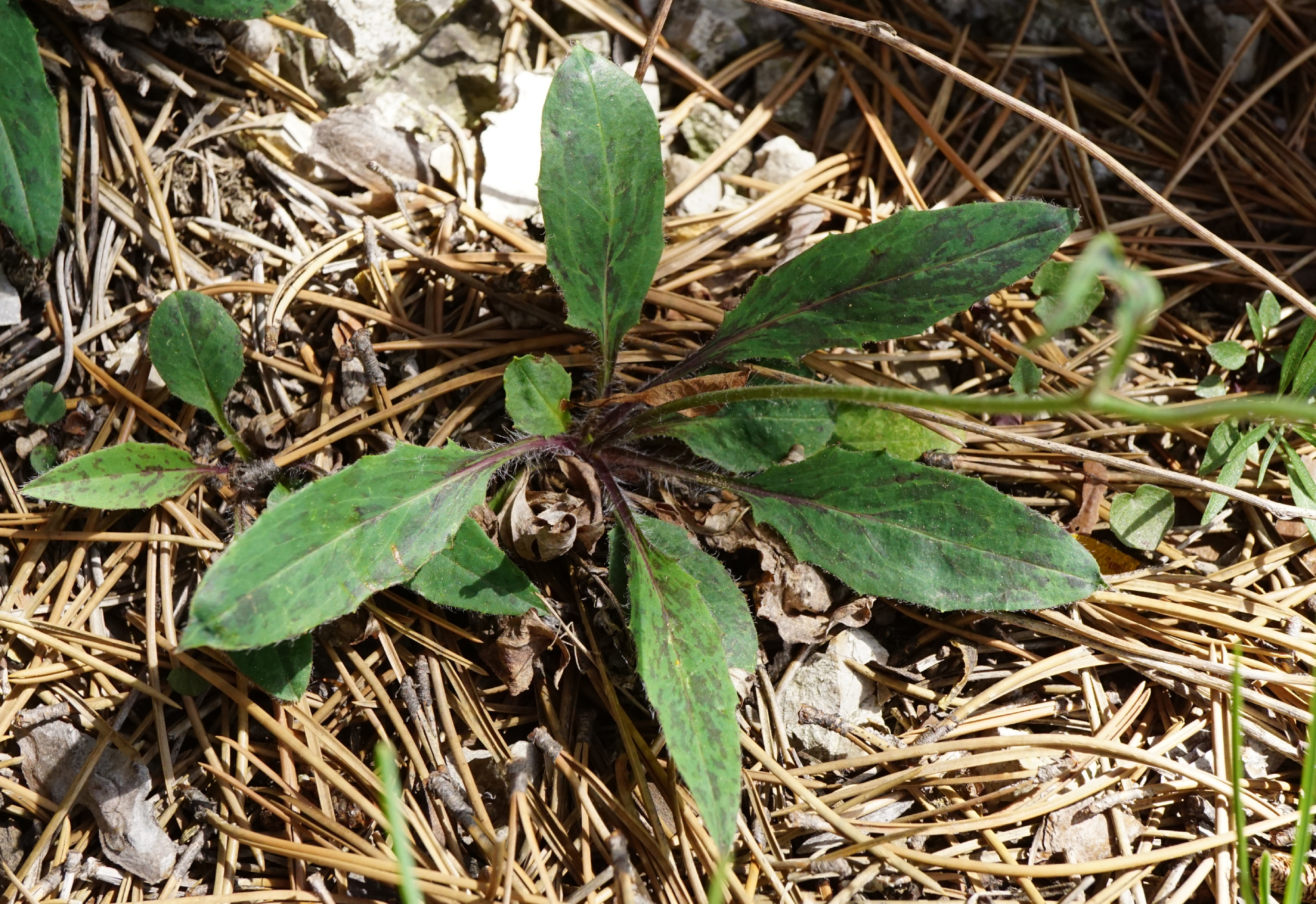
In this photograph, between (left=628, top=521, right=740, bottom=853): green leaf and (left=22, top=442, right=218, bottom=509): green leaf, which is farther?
(left=22, top=442, right=218, bottom=509): green leaf

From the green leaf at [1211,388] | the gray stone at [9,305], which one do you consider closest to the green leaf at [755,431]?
the green leaf at [1211,388]

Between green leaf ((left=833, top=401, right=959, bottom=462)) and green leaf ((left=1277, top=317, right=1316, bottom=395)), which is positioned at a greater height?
green leaf ((left=1277, top=317, right=1316, bottom=395))

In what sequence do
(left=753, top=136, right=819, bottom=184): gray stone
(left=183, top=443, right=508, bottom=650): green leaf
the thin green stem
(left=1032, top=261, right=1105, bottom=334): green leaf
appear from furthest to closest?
(left=753, top=136, right=819, bottom=184): gray stone → (left=1032, top=261, right=1105, bottom=334): green leaf → (left=183, top=443, right=508, bottom=650): green leaf → the thin green stem

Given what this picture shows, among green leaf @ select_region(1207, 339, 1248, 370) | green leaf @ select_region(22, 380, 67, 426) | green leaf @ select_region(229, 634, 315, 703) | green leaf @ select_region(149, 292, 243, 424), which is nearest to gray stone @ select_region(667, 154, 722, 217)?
green leaf @ select_region(149, 292, 243, 424)

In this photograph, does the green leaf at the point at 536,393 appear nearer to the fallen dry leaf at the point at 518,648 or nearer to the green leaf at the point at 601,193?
the green leaf at the point at 601,193

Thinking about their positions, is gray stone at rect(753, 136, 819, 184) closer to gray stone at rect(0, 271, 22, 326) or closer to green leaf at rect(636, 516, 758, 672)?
green leaf at rect(636, 516, 758, 672)

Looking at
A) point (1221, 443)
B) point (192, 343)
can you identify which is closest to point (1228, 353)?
point (1221, 443)

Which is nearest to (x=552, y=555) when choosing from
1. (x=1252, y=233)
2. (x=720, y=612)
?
(x=720, y=612)
